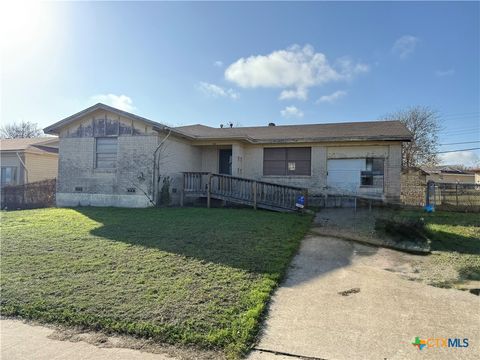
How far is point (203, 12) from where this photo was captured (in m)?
10.4

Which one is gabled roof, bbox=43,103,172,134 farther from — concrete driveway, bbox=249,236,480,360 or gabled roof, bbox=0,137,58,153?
concrete driveway, bbox=249,236,480,360

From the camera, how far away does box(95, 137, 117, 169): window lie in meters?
13.2

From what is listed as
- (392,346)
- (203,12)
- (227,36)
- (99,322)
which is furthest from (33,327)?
(227,36)

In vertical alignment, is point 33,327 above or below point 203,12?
below

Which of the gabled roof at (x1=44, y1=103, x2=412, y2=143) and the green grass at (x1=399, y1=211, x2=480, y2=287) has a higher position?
the gabled roof at (x1=44, y1=103, x2=412, y2=143)

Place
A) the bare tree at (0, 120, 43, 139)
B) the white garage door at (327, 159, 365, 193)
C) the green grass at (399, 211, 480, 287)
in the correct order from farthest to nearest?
the bare tree at (0, 120, 43, 139)
the white garage door at (327, 159, 365, 193)
the green grass at (399, 211, 480, 287)

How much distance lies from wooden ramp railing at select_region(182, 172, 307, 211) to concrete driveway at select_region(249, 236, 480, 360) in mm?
5993

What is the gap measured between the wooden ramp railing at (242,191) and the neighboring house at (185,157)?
1020mm

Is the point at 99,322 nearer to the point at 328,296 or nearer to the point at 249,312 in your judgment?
the point at 249,312

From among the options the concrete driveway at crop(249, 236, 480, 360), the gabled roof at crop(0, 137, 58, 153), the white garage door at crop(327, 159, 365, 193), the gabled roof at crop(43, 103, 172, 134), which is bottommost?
the concrete driveway at crop(249, 236, 480, 360)

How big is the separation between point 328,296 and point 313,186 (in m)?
10.4

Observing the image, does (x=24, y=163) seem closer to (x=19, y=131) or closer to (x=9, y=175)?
(x=9, y=175)

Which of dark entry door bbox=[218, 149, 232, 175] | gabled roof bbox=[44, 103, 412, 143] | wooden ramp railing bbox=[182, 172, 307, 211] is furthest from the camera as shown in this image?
dark entry door bbox=[218, 149, 232, 175]

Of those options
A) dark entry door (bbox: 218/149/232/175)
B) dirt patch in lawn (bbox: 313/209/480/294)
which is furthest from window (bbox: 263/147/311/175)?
dirt patch in lawn (bbox: 313/209/480/294)
